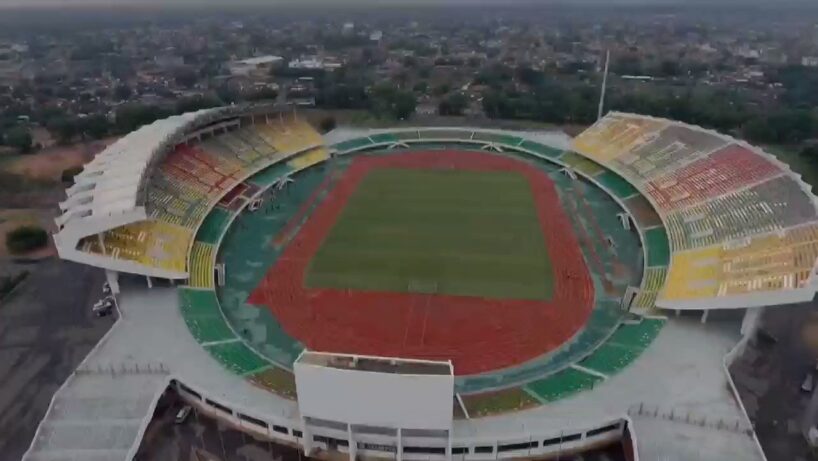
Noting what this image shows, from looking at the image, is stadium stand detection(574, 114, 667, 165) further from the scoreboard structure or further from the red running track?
the scoreboard structure

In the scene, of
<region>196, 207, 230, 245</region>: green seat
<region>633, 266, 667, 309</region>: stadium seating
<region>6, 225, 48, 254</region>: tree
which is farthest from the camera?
<region>6, 225, 48, 254</region>: tree

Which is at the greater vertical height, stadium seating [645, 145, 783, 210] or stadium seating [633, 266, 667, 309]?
stadium seating [645, 145, 783, 210]

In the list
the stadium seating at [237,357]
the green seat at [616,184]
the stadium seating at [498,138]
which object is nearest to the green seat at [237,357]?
the stadium seating at [237,357]

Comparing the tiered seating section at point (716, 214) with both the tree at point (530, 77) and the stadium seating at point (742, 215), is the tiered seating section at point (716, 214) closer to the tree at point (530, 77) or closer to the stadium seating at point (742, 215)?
the stadium seating at point (742, 215)

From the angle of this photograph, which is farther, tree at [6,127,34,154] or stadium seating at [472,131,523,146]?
tree at [6,127,34,154]

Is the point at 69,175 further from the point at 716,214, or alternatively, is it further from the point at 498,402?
the point at 716,214

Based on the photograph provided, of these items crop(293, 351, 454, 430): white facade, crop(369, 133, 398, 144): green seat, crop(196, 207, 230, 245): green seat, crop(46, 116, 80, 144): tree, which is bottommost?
crop(46, 116, 80, 144): tree

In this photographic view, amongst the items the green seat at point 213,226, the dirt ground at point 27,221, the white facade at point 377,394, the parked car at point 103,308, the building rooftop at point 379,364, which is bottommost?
the dirt ground at point 27,221

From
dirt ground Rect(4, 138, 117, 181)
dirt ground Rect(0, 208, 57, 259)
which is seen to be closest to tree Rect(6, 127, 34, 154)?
dirt ground Rect(4, 138, 117, 181)
